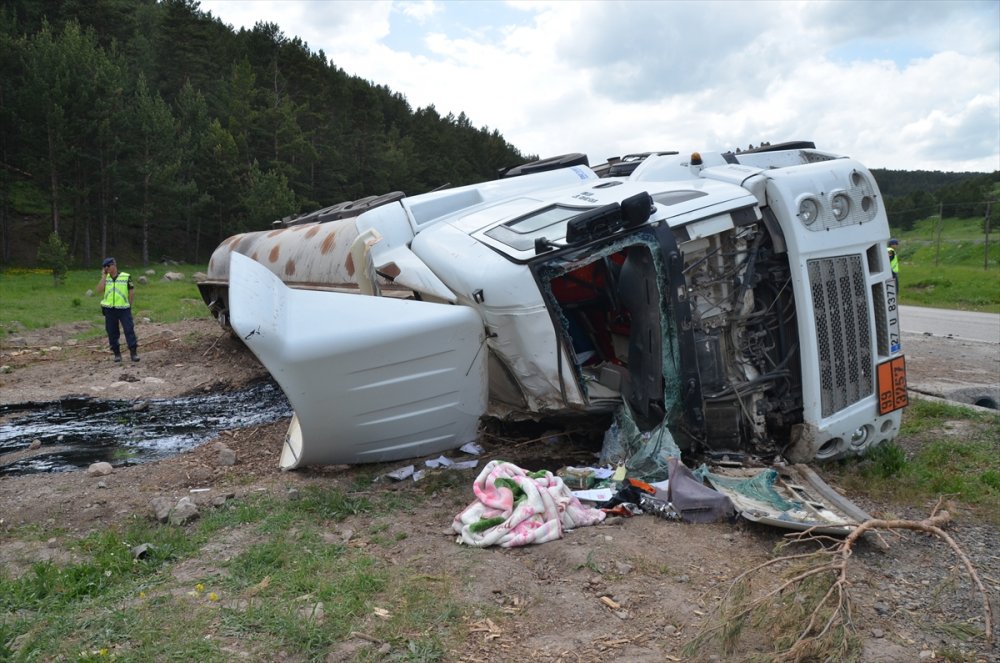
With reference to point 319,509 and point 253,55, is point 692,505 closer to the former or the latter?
point 319,509

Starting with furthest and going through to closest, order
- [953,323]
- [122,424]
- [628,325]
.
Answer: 1. [953,323]
2. [122,424]
3. [628,325]

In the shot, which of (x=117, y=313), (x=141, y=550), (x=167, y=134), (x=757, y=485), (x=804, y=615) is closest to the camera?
(x=804, y=615)

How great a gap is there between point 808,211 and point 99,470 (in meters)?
4.58

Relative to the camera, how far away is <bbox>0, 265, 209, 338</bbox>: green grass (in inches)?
501

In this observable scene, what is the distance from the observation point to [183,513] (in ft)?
13.2

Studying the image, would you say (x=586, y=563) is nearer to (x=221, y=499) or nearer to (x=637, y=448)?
(x=637, y=448)

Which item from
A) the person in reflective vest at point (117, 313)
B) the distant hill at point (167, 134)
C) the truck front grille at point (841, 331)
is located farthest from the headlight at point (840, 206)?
the distant hill at point (167, 134)

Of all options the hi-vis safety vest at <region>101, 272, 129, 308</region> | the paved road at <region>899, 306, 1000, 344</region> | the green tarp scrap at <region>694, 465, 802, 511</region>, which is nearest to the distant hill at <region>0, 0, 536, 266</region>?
the hi-vis safety vest at <region>101, 272, 129, 308</region>

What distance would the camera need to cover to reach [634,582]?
3195 mm

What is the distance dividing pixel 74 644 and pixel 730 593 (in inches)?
88.9

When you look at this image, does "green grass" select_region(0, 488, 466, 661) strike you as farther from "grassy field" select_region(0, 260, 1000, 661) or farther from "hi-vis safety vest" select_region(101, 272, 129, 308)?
"hi-vis safety vest" select_region(101, 272, 129, 308)

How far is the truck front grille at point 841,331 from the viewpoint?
4629 mm

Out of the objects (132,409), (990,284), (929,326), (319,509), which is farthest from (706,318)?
(990,284)

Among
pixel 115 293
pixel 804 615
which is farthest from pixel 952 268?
pixel 804 615
